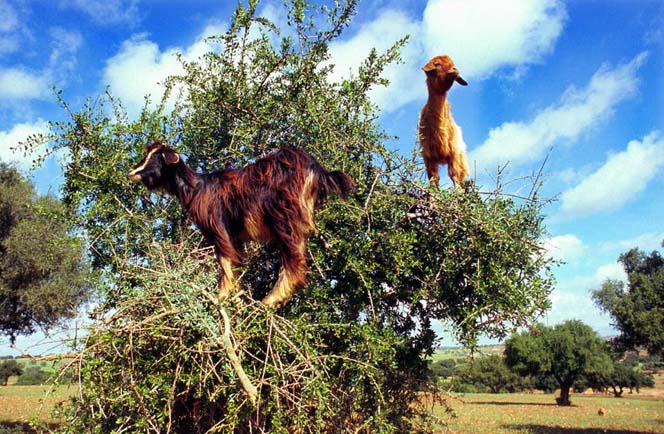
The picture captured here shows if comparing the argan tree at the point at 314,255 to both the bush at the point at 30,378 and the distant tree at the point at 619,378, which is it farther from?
the bush at the point at 30,378

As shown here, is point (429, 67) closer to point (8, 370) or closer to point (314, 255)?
point (314, 255)

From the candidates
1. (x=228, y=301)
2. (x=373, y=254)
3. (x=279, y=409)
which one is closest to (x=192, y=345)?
(x=228, y=301)

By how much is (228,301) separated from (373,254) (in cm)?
208

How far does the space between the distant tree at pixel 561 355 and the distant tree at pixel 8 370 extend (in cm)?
3473

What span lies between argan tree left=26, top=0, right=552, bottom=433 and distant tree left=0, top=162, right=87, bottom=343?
30.3 feet

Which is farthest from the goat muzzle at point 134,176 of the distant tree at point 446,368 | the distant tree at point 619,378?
the distant tree at point 619,378

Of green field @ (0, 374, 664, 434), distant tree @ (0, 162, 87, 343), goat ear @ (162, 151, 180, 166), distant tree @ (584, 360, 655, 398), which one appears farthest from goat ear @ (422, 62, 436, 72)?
distant tree @ (584, 360, 655, 398)

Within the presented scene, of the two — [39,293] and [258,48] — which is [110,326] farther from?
[39,293]

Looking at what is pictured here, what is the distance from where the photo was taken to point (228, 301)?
367 centimetres

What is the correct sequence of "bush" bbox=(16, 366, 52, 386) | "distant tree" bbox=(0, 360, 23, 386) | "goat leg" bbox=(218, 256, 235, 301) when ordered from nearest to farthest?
"goat leg" bbox=(218, 256, 235, 301) < "distant tree" bbox=(0, 360, 23, 386) < "bush" bbox=(16, 366, 52, 386)

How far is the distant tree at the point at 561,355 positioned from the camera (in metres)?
34.8

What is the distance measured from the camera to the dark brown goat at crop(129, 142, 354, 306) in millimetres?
3775

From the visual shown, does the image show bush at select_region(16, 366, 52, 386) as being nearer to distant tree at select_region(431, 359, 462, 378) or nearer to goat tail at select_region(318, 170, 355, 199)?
distant tree at select_region(431, 359, 462, 378)

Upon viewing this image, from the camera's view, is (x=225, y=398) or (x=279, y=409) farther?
(x=225, y=398)
